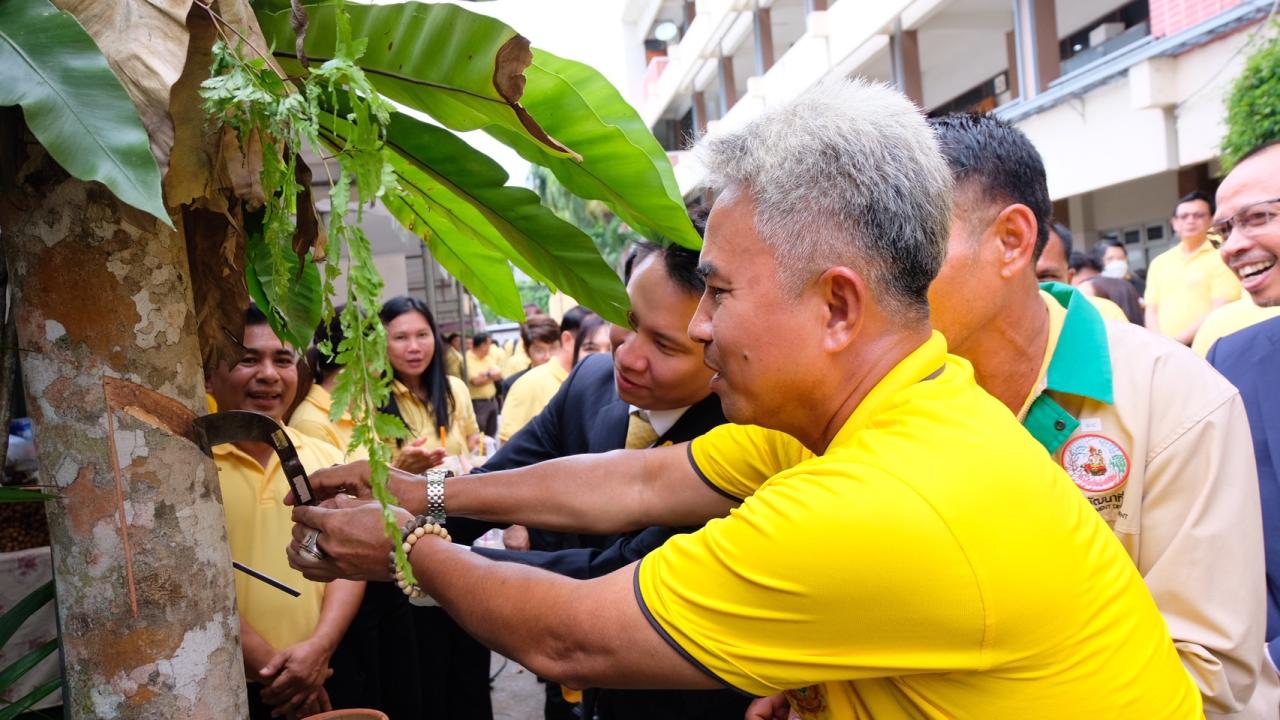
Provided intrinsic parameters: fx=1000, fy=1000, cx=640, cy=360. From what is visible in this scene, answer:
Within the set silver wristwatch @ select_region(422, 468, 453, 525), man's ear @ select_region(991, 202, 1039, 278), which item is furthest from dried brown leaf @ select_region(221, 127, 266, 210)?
man's ear @ select_region(991, 202, 1039, 278)

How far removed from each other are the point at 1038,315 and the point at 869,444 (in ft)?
2.43

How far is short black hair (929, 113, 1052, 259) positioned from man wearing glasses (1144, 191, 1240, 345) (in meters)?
4.50

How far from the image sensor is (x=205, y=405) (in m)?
1.52

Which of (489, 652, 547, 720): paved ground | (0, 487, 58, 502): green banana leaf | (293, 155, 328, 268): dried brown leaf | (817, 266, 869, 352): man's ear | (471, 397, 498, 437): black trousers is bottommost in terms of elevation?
(489, 652, 547, 720): paved ground

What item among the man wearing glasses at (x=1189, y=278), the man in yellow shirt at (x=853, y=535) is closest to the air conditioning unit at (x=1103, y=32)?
the man wearing glasses at (x=1189, y=278)

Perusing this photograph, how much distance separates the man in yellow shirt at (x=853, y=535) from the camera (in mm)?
1272

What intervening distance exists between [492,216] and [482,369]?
382 inches

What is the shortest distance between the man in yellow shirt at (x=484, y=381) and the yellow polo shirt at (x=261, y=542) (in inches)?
251

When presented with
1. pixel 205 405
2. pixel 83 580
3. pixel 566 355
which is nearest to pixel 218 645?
pixel 83 580

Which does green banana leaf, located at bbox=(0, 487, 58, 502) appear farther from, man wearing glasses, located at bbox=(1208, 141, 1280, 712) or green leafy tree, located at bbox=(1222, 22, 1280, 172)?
green leafy tree, located at bbox=(1222, 22, 1280, 172)

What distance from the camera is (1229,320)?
3.61 meters

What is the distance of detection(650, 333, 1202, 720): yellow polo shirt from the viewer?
1261 mm

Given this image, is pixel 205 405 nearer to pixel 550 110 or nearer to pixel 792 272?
pixel 550 110

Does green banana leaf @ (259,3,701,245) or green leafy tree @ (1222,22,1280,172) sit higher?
green leafy tree @ (1222,22,1280,172)
